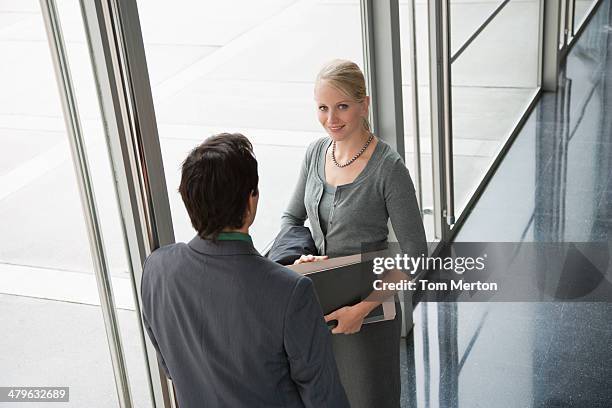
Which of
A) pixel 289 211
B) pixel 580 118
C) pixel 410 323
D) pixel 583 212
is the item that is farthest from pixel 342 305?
pixel 580 118

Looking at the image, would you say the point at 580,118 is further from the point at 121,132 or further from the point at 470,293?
the point at 121,132

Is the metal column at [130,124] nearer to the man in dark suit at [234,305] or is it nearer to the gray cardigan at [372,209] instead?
the man in dark suit at [234,305]

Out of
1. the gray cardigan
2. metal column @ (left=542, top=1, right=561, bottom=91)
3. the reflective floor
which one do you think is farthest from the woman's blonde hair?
metal column @ (left=542, top=1, right=561, bottom=91)

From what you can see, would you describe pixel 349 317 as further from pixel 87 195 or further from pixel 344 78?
pixel 87 195

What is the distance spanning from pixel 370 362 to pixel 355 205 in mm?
566

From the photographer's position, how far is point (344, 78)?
2.71m

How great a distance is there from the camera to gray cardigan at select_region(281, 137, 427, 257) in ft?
8.91

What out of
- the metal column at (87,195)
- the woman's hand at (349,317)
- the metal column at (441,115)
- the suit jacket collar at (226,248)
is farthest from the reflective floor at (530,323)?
the suit jacket collar at (226,248)

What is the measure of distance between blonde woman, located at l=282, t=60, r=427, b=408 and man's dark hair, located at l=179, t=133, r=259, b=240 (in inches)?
29.3

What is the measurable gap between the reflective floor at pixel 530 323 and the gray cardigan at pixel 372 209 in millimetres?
1383

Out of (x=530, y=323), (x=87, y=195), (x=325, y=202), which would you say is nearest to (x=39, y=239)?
(x=87, y=195)

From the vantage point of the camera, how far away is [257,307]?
1948 mm

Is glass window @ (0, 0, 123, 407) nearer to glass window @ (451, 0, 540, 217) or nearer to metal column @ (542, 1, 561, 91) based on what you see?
glass window @ (451, 0, 540, 217)

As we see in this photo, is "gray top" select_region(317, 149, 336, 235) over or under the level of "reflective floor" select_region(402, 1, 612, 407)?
over
